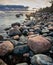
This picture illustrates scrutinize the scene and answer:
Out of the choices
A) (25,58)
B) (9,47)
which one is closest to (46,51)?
(25,58)

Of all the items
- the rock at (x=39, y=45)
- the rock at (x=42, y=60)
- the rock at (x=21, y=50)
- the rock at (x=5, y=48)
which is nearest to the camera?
the rock at (x=42, y=60)

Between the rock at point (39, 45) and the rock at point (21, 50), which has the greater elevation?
the rock at point (39, 45)

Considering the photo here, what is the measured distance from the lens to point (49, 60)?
8.75 m

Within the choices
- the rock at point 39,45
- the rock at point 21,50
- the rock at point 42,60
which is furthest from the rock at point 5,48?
the rock at point 42,60

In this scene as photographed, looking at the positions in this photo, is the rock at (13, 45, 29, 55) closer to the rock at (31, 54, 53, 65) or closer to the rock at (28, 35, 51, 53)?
the rock at (28, 35, 51, 53)

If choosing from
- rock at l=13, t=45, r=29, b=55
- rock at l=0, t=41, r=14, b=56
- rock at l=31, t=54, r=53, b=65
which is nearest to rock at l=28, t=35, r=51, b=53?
rock at l=13, t=45, r=29, b=55

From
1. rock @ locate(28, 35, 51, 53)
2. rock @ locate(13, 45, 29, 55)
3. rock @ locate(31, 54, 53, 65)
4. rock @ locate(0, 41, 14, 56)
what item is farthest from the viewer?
rock @ locate(13, 45, 29, 55)

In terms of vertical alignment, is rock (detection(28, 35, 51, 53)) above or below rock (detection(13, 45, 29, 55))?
above

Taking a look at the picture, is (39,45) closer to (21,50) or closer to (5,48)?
(21,50)

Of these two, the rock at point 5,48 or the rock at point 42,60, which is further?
the rock at point 5,48

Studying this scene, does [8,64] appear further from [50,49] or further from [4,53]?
[50,49]

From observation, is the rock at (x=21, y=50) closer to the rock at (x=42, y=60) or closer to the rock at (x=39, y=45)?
the rock at (x=39, y=45)

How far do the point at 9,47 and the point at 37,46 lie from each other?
119 centimetres

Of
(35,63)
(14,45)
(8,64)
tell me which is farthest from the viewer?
(14,45)
